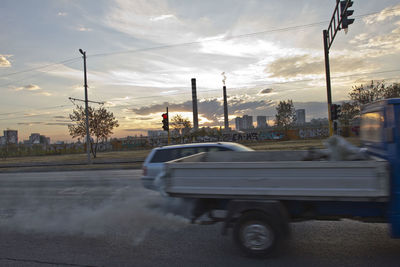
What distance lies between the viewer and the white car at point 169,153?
25.7 feet

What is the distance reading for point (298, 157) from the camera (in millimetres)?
5699

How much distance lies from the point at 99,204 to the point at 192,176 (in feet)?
16.2

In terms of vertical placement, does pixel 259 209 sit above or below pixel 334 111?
below

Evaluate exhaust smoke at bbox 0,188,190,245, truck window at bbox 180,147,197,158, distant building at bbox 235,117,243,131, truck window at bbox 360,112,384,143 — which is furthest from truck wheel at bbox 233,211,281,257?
distant building at bbox 235,117,243,131

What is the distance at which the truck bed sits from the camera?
144 inches

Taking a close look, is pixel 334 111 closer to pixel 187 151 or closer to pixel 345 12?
pixel 345 12

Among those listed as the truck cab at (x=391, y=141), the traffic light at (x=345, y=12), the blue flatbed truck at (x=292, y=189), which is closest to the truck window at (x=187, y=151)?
the blue flatbed truck at (x=292, y=189)

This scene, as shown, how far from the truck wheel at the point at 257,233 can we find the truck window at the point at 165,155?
405 centimetres

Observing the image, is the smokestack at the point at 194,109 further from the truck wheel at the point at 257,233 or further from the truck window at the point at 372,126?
the truck wheel at the point at 257,233

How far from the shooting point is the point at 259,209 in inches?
163

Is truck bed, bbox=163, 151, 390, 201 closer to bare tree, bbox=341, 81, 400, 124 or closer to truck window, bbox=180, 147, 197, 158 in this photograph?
truck window, bbox=180, 147, 197, 158

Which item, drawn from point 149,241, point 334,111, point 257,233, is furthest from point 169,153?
point 334,111

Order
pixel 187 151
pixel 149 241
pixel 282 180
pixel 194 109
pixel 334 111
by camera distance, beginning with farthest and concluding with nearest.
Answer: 1. pixel 194 109
2. pixel 334 111
3. pixel 187 151
4. pixel 149 241
5. pixel 282 180

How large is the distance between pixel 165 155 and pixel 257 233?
437 cm
